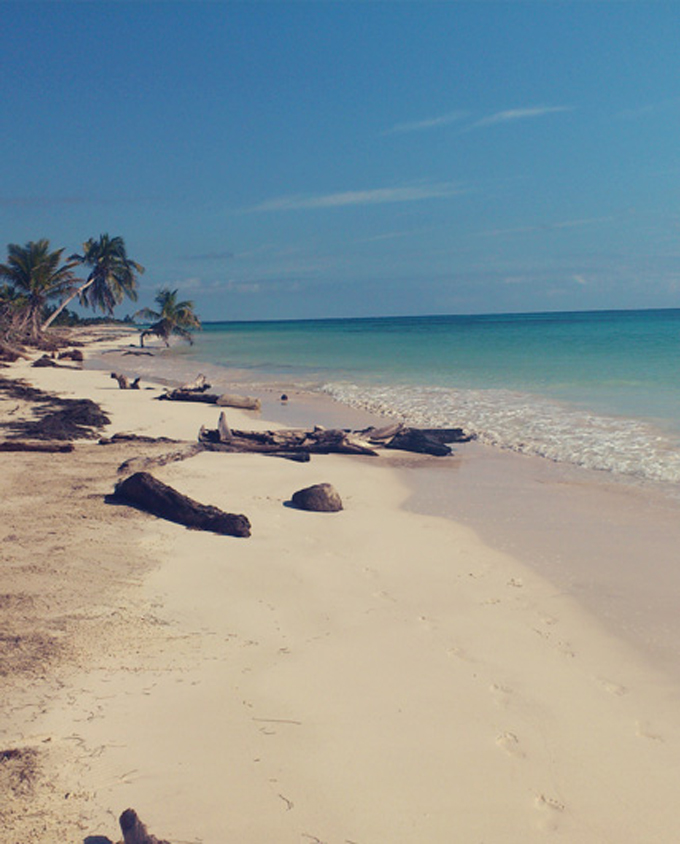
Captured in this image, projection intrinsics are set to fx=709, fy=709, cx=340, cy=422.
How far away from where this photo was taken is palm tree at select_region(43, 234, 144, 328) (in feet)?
153

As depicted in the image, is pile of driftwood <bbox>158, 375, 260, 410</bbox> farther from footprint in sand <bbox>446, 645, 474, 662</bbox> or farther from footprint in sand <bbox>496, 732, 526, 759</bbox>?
footprint in sand <bbox>496, 732, 526, 759</bbox>

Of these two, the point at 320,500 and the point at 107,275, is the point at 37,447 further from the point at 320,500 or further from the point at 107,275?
the point at 107,275

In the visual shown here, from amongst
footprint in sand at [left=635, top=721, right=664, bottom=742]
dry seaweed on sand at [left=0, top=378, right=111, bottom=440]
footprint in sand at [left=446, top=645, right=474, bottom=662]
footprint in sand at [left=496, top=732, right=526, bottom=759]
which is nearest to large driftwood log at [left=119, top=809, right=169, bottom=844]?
footprint in sand at [left=496, top=732, right=526, bottom=759]

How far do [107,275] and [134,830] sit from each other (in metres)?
48.3

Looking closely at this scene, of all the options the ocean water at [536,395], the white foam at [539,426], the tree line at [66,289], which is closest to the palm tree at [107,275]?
the tree line at [66,289]

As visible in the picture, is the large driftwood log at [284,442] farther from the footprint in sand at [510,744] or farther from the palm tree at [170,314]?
the palm tree at [170,314]

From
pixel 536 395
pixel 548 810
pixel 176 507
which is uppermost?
pixel 536 395

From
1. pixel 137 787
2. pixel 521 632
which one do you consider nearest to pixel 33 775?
pixel 137 787

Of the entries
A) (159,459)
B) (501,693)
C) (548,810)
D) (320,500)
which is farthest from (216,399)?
(548,810)

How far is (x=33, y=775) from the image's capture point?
9.84 ft

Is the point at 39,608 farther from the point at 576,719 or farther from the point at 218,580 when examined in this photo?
the point at 576,719

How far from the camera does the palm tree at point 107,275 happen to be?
153 ft

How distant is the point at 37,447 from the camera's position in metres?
9.96

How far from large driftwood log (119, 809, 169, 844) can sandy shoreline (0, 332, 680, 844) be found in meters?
0.16
